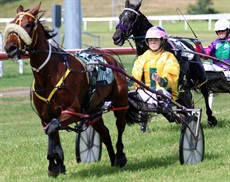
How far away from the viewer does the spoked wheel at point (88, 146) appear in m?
9.66

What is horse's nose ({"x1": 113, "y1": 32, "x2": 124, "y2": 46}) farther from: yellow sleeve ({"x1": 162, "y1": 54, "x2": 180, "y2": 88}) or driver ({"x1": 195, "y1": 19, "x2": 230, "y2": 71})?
yellow sleeve ({"x1": 162, "y1": 54, "x2": 180, "y2": 88})

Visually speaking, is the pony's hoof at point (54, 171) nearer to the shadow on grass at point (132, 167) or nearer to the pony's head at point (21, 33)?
the shadow on grass at point (132, 167)

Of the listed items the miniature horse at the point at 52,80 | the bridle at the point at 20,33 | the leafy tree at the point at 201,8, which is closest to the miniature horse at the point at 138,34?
the miniature horse at the point at 52,80

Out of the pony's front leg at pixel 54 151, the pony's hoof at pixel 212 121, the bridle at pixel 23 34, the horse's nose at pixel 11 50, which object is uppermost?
the bridle at pixel 23 34

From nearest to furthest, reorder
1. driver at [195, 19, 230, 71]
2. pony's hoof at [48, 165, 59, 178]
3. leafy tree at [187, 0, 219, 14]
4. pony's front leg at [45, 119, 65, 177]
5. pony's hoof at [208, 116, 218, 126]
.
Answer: pony's front leg at [45, 119, 65, 177] < pony's hoof at [48, 165, 59, 178] < pony's hoof at [208, 116, 218, 126] < driver at [195, 19, 230, 71] < leafy tree at [187, 0, 219, 14]

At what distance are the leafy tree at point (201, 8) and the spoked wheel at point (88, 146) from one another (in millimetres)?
43250

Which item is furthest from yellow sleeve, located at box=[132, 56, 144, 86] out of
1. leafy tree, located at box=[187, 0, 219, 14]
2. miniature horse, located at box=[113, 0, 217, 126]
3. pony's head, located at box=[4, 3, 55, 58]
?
leafy tree, located at box=[187, 0, 219, 14]

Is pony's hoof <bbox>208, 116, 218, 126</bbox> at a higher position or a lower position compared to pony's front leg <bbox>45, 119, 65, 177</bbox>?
lower

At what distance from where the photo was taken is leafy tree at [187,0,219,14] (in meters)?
53.1

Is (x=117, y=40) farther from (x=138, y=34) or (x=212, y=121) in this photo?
(x=212, y=121)

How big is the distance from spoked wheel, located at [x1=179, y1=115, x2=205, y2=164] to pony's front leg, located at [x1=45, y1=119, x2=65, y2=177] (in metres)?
1.48

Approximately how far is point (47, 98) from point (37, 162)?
181 cm

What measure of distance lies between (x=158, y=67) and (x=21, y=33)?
8.12 ft

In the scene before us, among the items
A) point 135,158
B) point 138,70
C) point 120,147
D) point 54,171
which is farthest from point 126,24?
point 54,171
